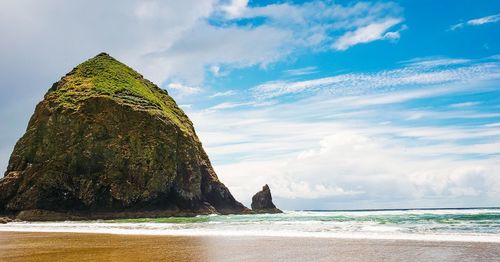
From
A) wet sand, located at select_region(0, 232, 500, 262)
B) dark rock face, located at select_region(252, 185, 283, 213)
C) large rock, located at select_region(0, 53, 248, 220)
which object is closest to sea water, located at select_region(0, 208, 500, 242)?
wet sand, located at select_region(0, 232, 500, 262)

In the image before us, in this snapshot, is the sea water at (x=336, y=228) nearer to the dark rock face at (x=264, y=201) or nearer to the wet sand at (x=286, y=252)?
the wet sand at (x=286, y=252)

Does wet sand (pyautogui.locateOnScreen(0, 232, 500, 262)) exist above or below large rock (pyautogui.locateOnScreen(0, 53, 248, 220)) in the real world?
below

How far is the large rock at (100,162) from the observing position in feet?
185

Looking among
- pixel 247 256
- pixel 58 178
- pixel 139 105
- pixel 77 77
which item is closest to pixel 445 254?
pixel 247 256

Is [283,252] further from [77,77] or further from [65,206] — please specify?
[77,77]

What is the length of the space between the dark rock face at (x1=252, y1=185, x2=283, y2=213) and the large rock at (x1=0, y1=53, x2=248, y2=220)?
17637 mm

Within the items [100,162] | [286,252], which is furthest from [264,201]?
[286,252]

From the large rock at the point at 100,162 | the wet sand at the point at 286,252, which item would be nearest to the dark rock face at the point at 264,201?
the large rock at the point at 100,162

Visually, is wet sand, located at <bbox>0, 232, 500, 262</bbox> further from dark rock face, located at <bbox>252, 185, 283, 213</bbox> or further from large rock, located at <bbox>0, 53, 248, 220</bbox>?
→ dark rock face, located at <bbox>252, 185, 283, 213</bbox>

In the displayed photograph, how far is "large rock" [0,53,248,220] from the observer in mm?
56250

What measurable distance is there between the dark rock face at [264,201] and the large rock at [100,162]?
1764 cm

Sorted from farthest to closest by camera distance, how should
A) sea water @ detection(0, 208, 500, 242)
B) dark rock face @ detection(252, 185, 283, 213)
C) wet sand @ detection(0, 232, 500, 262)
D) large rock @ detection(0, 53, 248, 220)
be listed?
dark rock face @ detection(252, 185, 283, 213) → large rock @ detection(0, 53, 248, 220) → sea water @ detection(0, 208, 500, 242) → wet sand @ detection(0, 232, 500, 262)

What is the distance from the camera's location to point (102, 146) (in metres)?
60.6

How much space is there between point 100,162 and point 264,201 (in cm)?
3549
